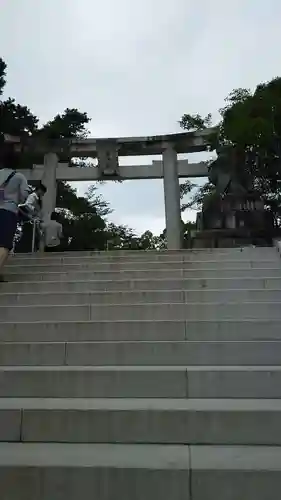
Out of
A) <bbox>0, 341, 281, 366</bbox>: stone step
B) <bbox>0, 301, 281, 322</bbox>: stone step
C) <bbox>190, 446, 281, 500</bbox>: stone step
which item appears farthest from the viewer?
<bbox>0, 301, 281, 322</bbox>: stone step

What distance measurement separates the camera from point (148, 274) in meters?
4.65

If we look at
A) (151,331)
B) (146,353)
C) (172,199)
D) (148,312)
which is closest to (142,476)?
(146,353)

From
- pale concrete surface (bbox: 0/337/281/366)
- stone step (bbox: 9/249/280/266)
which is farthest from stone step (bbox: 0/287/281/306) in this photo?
stone step (bbox: 9/249/280/266)

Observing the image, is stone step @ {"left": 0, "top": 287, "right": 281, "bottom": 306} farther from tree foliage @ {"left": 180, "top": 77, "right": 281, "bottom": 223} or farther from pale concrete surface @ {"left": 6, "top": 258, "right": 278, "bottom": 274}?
tree foliage @ {"left": 180, "top": 77, "right": 281, "bottom": 223}

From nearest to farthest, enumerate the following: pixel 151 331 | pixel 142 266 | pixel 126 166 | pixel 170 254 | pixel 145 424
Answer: pixel 145 424, pixel 151 331, pixel 142 266, pixel 170 254, pixel 126 166

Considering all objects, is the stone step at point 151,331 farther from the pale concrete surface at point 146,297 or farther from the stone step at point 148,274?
the stone step at point 148,274

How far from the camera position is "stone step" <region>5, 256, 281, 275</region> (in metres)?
4.78

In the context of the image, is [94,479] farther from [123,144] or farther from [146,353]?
[123,144]

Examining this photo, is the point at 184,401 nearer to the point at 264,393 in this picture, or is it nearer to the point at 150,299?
the point at 264,393

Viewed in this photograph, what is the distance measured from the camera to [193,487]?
6.21 feet

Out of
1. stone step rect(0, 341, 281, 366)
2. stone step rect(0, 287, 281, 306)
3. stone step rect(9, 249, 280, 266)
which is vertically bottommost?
stone step rect(0, 341, 281, 366)

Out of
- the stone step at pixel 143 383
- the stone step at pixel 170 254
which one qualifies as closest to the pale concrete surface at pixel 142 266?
the stone step at pixel 170 254

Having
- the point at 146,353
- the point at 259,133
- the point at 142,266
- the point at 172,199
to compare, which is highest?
the point at 172,199

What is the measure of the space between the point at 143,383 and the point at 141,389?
4 centimetres
